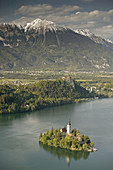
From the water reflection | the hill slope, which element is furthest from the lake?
the hill slope

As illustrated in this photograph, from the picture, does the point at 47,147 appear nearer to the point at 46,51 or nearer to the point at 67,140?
the point at 67,140

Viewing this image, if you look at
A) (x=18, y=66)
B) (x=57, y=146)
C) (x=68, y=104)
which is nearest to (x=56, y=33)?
(x=18, y=66)

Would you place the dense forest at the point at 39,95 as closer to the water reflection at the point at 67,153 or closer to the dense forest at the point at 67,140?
the dense forest at the point at 67,140

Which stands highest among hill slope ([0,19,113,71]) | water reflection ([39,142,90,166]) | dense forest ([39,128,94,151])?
hill slope ([0,19,113,71])

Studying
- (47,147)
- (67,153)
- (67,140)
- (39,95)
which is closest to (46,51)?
(39,95)

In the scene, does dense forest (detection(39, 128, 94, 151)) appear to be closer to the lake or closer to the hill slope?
the lake

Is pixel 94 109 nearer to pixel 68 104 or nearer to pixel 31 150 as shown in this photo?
pixel 68 104
